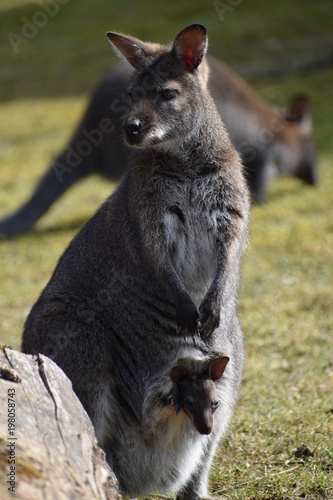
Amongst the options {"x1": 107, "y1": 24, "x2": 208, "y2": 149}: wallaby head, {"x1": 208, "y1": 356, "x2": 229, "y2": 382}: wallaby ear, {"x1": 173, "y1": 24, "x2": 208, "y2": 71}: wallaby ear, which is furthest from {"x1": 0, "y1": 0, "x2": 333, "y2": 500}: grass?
{"x1": 173, "y1": 24, "x2": 208, "y2": 71}: wallaby ear

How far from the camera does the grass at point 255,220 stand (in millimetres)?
3756

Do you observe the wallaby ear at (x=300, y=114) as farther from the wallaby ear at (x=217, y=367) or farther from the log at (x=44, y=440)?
the log at (x=44, y=440)

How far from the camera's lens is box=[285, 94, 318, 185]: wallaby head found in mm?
8750

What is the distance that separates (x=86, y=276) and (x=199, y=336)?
1.82ft

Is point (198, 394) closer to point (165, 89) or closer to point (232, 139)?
point (165, 89)

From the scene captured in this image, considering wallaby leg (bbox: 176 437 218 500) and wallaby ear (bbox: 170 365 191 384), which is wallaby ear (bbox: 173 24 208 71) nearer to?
wallaby ear (bbox: 170 365 191 384)

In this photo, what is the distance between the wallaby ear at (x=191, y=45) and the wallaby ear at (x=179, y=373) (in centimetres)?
135

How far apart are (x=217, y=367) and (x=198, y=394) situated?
0.15 metres

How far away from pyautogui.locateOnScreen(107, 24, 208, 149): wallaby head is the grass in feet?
4.89

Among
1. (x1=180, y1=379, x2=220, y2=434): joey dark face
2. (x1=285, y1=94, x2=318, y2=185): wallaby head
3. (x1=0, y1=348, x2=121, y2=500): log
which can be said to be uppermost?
(x1=0, y1=348, x2=121, y2=500): log

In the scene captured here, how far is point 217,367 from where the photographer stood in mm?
3236

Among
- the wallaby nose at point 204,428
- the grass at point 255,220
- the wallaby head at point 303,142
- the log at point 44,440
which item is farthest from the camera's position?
the wallaby head at point 303,142

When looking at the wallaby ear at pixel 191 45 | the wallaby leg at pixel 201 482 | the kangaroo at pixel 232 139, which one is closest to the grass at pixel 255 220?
the wallaby leg at pixel 201 482

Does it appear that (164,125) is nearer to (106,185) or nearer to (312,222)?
(312,222)
